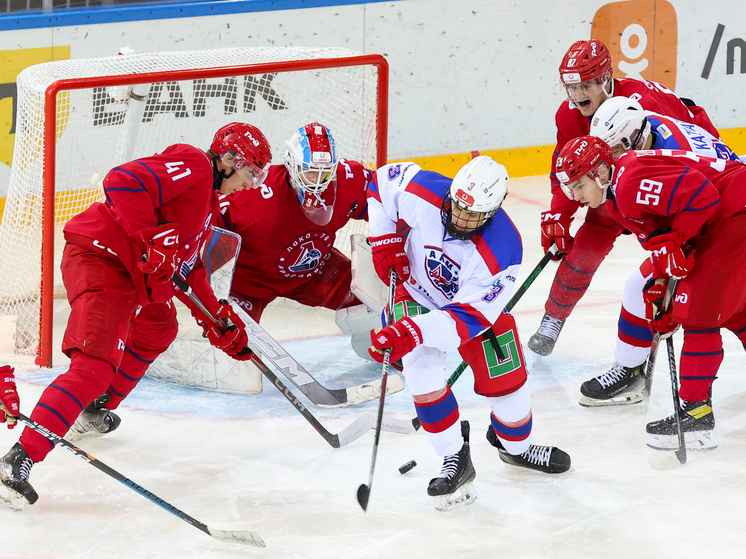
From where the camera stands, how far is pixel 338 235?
4.39m

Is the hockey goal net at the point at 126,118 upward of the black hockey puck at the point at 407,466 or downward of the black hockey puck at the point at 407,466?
upward

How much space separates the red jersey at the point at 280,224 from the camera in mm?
3430

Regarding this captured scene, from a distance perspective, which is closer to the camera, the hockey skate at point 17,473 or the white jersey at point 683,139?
the hockey skate at point 17,473

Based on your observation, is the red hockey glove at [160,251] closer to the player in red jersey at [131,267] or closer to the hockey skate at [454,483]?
the player in red jersey at [131,267]

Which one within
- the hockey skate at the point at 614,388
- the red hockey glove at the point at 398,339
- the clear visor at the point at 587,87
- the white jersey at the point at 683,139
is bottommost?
the hockey skate at the point at 614,388

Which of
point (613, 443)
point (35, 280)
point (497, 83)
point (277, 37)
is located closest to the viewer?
point (613, 443)

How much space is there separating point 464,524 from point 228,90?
258 cm

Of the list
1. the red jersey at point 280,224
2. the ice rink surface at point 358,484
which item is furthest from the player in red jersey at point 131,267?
the red jersey at point 280,224

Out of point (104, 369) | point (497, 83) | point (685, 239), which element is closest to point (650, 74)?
point (497, 83)

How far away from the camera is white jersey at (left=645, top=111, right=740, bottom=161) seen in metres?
3.03

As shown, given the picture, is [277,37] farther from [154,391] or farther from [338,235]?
[154,391]

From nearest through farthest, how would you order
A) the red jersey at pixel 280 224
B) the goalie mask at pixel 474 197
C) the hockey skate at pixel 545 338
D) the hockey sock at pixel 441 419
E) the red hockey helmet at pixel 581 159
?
the goalie mask at pixel 474 197, the hockey sock at pixel 441 419, the red hockey helmet at pixel 581 159, the red jersey at pixel 280 224, the hockey skate at pixel 545 338

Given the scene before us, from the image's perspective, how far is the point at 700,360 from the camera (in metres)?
2.93

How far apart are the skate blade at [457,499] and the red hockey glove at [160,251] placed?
3.32 ft
